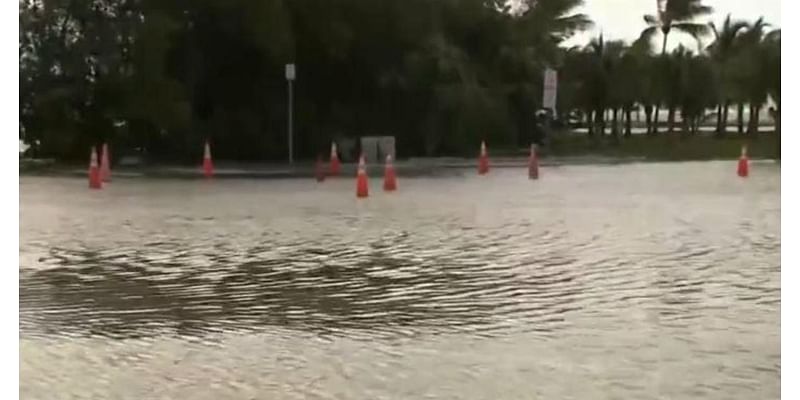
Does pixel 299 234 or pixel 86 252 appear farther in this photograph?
pixel 299 234

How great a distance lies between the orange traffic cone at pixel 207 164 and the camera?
910 centimetres

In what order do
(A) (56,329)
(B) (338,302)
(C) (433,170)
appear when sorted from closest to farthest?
1. (A) (56,329)
2. (B) (338,302)
3. (C) (433,170)

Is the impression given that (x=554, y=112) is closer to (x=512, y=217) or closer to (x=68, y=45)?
(x=512, y=217)

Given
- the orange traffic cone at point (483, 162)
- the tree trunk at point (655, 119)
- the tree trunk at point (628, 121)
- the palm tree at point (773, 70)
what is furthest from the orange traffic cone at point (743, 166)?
the orange traffic cone at point (483, 162)

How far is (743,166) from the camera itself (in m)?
7.64

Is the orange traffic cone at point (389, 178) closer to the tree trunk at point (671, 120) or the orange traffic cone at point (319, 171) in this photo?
the orange traffic cone at point (319, 171)

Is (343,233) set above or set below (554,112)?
below

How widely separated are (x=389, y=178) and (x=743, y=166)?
3380mm

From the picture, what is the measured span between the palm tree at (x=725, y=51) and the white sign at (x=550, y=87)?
47.1 inches

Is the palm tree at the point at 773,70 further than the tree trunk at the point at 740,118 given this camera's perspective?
No

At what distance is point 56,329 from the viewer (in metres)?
5.23
